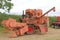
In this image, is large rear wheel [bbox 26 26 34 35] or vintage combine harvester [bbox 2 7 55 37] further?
large rear wheel [bbox 26 26 34 35]

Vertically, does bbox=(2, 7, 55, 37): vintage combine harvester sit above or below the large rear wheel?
above

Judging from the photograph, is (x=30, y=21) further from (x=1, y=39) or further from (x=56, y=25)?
(x=56, y=25)

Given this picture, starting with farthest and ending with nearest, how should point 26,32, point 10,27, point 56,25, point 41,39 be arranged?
point 56,25 → point 26,32 → point 10,27 → point 41,39

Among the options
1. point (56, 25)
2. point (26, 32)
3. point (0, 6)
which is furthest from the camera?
point (56, 25)

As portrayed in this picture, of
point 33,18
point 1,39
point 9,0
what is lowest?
point 1,39

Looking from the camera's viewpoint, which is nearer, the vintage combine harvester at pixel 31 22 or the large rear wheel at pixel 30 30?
the vintage combine harvester at pixel 31 22

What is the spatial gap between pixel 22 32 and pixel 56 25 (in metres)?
Answer: 6.53

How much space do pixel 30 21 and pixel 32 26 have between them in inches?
16.9

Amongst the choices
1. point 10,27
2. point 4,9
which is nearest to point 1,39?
point 10,27

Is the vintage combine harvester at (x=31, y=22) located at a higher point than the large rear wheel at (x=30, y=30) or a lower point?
higher

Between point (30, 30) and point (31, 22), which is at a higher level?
point (31, 22)

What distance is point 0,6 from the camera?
799 inches

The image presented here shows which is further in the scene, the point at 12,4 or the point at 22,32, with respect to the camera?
the point at 12,4

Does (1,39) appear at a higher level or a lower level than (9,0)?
lower
